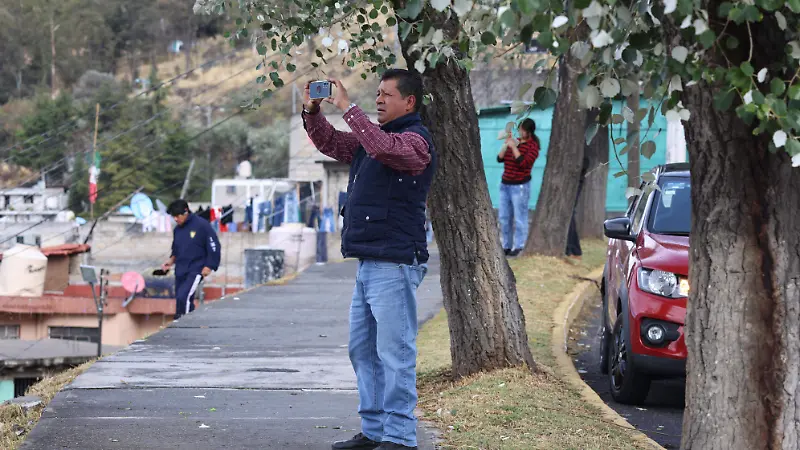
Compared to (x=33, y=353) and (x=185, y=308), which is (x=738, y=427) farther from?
(x=33, y=353)

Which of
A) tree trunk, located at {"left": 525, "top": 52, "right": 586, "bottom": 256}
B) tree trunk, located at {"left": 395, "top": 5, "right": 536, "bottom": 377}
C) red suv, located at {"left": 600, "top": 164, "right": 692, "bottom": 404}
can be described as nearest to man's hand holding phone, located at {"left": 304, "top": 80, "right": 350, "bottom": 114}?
tree trunk, located at {"left": 395, "top": 5, "right": 536, "bottom": 377}

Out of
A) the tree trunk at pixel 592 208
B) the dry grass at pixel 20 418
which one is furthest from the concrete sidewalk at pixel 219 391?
the tree trunk at pixel 592 208

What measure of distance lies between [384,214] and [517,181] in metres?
10.4

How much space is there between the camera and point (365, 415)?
5.69 meters

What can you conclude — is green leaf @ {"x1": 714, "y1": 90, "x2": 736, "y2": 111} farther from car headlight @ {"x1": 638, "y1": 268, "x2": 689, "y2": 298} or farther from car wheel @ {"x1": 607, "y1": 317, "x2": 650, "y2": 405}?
car wheel @ {"x1": 607, "y1": 317, "x2": 650, "y2": 405}

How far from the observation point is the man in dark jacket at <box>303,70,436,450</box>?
17.5ft

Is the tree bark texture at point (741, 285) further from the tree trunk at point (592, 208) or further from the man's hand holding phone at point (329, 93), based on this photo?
the tree trunk at point (592, 208)

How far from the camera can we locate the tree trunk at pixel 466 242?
7.43 m

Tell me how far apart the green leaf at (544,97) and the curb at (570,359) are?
2.88 metres

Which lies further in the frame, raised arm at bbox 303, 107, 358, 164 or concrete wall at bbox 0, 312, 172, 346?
concrete wall at bbox 0, 312, 172, 346

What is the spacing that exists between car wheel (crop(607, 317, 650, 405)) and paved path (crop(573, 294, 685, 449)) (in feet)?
0.27

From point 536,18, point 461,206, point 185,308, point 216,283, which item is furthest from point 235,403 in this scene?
point 216,283

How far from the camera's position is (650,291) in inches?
300

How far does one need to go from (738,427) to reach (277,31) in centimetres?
410
